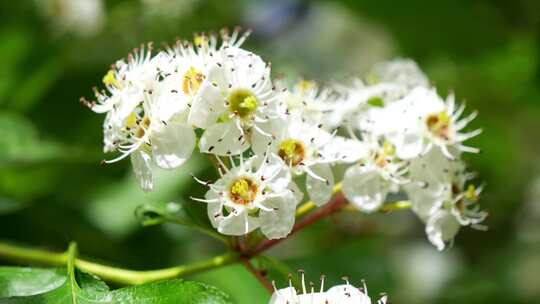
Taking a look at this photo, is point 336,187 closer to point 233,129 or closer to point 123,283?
point 233,129

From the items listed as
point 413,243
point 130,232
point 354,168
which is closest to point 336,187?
point 354,168

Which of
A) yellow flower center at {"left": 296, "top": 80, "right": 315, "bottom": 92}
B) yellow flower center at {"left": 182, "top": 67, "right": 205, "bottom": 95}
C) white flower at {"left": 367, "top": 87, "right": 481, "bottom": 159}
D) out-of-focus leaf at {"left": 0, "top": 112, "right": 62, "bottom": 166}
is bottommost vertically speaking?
yellow flower center at {"left": 182, "top": 67, "right": 205, "bottom": 95}

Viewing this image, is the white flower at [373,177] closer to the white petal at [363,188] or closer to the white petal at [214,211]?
the white petal at [363,188]

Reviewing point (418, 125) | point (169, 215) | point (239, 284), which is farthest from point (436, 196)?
point (239, 284)

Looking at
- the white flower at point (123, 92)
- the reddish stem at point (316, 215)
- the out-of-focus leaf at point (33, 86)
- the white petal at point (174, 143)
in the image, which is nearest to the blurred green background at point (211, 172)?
the out-of-focus leaf at point (33, 86)

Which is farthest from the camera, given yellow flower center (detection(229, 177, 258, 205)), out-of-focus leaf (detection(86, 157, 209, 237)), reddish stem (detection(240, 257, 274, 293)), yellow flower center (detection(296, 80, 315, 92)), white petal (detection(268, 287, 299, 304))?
out-of-focus leaf (detection(86, 157, 209, 237))

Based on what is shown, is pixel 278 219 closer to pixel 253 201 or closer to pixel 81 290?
pixel 253 201

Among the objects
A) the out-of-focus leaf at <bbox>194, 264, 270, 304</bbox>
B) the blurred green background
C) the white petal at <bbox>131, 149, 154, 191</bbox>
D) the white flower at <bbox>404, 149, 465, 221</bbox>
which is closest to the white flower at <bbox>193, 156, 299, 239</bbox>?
the white petal at <bbox>131, 149, 154, 191</bbox>

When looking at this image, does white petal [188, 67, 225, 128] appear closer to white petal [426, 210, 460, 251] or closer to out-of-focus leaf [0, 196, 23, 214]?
white petal [426, 210, 460, 251]
